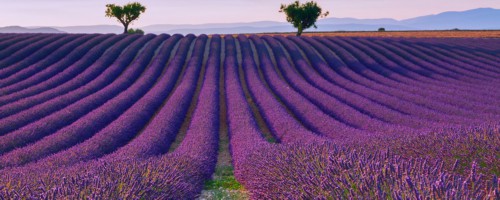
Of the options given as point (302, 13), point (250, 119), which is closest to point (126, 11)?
point (302, 13)

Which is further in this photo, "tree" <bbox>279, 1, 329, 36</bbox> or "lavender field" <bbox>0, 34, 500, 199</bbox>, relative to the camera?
"tree" <bbox>279, 1, 329, 36</bbox>

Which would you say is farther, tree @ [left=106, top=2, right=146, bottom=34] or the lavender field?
tree @ [left=106, top=2, right=146, bottom=34]

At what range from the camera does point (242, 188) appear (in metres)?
6.86

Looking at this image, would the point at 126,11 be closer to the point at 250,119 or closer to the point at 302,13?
the point at 302,13

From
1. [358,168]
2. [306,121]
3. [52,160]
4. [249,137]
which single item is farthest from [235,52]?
[358,168]

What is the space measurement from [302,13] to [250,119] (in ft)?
106

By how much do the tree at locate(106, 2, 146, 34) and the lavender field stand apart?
1104 centimetres

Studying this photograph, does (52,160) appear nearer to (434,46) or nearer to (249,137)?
(249,137)

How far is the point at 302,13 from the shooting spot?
41.8 metres

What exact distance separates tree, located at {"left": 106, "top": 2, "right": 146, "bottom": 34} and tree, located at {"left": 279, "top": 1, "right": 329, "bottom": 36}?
47.6 ft

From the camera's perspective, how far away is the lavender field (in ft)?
13.8

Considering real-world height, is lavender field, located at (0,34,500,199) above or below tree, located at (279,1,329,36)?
below

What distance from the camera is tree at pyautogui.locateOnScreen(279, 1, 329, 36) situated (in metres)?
41.7

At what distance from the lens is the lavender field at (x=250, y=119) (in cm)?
421
